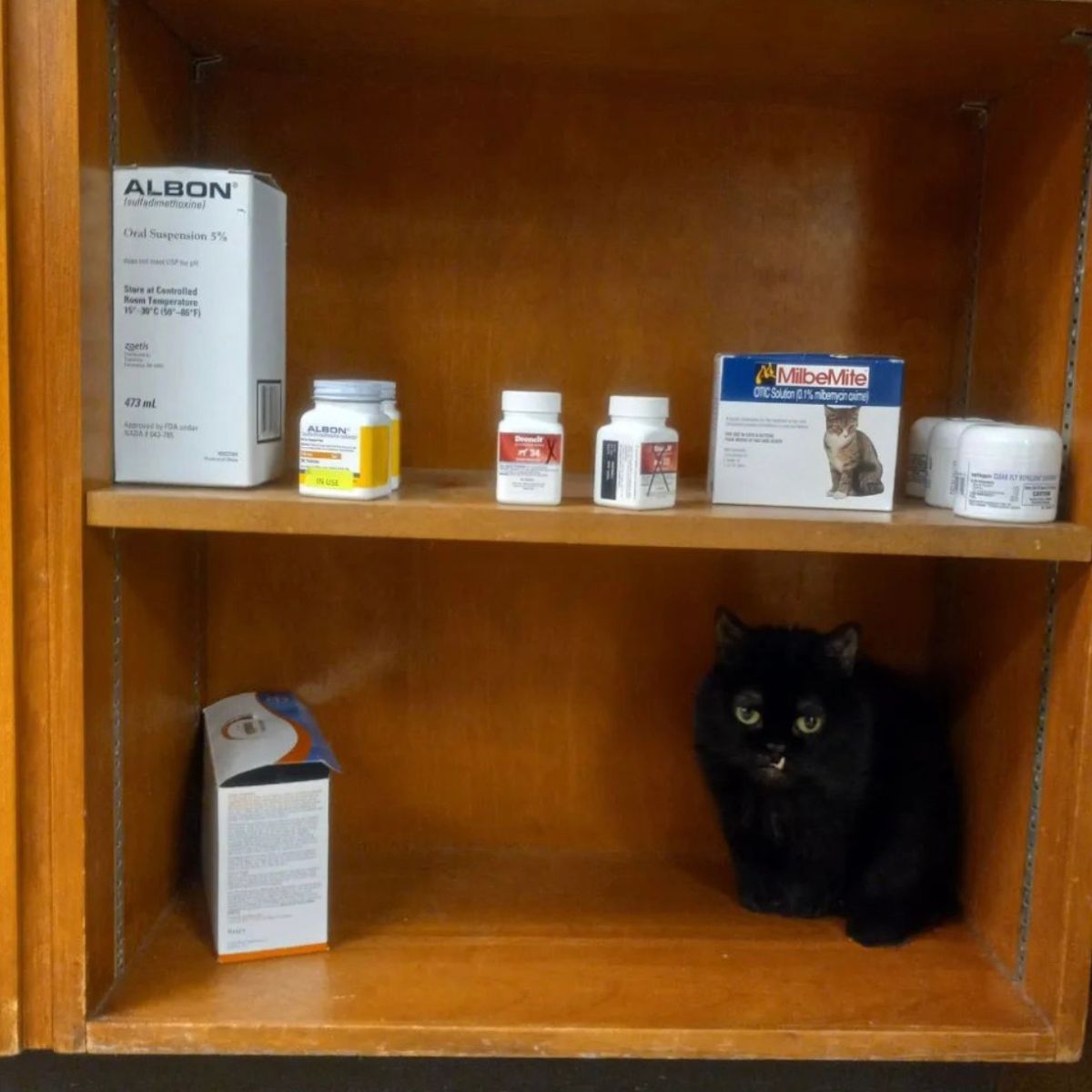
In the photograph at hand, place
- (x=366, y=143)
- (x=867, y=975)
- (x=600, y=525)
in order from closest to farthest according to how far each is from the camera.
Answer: (x=600, y=525) → (x=867, y=975) → (x=366, y=143)

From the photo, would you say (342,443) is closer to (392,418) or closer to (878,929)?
(392,418)

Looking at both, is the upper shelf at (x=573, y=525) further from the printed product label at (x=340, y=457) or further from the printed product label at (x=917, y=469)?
the printed product label at (x=917, y=469)

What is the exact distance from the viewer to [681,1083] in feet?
3.75

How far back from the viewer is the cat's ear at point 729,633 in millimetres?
1041

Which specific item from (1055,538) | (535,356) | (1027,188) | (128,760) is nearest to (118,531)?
(128,760)

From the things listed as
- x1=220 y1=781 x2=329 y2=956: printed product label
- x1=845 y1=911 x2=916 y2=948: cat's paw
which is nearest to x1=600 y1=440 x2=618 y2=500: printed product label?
x1=220 y1=781 x2=329 y2=956: printed product label

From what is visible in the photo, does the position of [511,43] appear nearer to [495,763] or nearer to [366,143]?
[366,143]

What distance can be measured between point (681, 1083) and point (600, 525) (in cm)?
66

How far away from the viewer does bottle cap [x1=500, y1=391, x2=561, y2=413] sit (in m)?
0.83

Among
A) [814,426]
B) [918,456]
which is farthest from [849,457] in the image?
[918,456]

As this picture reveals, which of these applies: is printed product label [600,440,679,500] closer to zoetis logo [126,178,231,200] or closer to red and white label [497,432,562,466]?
red and white label [497,432,562,466]

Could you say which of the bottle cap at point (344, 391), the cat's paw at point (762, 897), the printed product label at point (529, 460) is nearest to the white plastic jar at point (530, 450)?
the printed product label at point (529, 460)

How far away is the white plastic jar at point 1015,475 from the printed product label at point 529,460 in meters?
0.32

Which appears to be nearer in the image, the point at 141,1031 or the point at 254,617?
the point at 141,1031
